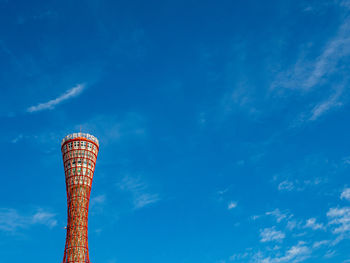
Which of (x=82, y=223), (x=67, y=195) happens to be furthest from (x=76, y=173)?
(x=82, y=223)

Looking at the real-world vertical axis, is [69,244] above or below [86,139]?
below

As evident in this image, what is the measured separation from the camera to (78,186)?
381 ft

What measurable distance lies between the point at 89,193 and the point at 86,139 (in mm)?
18066

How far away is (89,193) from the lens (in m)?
117

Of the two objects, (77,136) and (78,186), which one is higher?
(77,136)

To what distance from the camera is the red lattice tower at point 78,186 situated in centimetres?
10888

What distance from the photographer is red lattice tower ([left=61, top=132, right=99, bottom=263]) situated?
4286 inches

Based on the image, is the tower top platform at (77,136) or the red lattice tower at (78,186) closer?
the red lattice tower at (78,186)

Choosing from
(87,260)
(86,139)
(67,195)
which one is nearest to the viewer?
(87,260)

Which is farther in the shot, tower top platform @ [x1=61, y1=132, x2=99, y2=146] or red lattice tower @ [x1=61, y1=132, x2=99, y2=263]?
tower top platform @ [x1=61, y1=132, x2=99, y2=146]

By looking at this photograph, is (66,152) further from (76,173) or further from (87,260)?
(87,260)

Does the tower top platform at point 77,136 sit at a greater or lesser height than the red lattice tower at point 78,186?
greater

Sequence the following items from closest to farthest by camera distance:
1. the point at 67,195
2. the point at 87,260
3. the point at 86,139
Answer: the point at 87,260 < the point at 67,195 < the point at 86,139

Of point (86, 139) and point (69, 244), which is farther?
point (86, 139)
